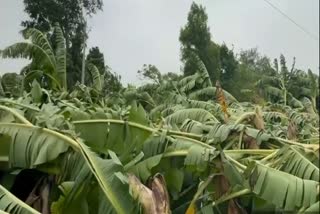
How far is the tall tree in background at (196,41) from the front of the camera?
1099 cm

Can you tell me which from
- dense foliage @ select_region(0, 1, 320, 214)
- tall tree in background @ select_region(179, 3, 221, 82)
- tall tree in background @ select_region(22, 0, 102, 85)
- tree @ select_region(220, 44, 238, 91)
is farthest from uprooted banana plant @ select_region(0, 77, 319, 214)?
Result: tall tree in background @ select_region(179, 3, 221, 82)

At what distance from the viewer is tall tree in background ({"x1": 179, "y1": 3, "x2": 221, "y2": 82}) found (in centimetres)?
1099

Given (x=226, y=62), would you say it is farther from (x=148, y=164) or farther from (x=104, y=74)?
(x=148, y=164)

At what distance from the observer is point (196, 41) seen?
1247cm

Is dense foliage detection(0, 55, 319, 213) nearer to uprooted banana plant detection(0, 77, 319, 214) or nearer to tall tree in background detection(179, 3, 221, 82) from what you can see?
uprooted banana plant detection(0, 77, 319, 214)

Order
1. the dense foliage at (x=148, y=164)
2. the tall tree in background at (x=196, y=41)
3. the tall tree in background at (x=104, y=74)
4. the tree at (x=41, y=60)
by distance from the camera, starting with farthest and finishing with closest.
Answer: the tall tree in background at (x=196, y=41)
the tall tree in background at (x=104, y=74)
the tree at (x=41, y=60)
the dense foliage at (x=148, y=164)

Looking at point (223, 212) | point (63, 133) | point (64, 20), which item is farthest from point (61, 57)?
point (223, 212)

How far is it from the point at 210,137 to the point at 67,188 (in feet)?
2.59

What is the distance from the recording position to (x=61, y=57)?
630cm

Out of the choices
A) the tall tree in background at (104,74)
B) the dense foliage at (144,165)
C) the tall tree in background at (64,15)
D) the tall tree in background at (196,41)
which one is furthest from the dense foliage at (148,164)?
the tall tree in background at (196,41)

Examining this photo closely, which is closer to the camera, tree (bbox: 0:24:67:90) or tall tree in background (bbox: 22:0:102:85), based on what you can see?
tree (bbox: 0:24:67:90)

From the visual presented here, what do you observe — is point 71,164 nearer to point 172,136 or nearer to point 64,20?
point 172,136

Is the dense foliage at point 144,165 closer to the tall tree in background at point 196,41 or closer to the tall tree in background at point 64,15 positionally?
the tall tree in background at point 64,15

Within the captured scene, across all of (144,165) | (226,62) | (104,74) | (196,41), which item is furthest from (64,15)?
(144,165)
